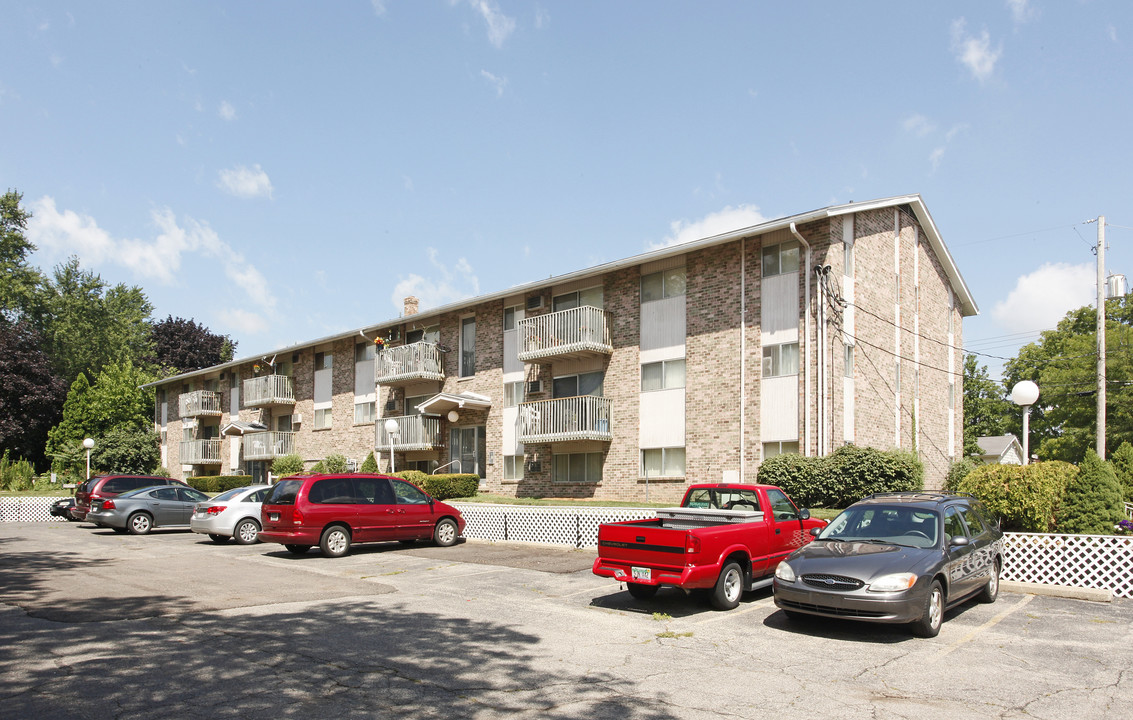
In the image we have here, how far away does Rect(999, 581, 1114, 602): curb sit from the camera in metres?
11.3

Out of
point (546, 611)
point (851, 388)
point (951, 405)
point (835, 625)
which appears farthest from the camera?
point (951, 405)

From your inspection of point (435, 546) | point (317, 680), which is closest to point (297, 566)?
point (435, 546)

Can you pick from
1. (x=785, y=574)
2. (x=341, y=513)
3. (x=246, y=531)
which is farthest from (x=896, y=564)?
(x=246, y=531)

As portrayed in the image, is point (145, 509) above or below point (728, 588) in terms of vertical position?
below

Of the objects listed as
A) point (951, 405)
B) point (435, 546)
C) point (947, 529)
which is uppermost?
point (951, 405)

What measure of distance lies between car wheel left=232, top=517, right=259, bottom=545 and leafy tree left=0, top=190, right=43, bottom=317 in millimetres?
46016

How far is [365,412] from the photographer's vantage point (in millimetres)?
34031

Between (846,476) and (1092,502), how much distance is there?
223 inches

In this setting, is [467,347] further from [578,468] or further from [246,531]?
[246,531]

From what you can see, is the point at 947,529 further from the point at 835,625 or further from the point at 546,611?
the point at 546,611

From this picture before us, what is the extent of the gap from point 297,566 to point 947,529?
35.8ft

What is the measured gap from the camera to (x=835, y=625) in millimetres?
9352

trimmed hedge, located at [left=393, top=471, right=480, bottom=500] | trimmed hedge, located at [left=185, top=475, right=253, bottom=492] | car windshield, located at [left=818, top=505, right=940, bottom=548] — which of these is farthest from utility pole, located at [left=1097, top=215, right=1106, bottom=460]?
trimmed hedge, located at [left=185, top=475, right=253, bottom=492]

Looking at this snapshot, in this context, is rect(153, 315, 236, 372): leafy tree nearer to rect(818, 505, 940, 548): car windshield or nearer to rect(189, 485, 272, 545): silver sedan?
rect(189, 485, 272, 545): silver sedan
